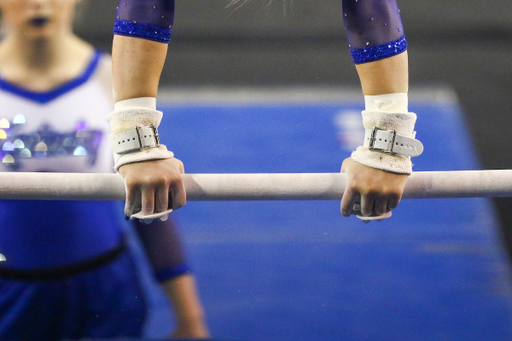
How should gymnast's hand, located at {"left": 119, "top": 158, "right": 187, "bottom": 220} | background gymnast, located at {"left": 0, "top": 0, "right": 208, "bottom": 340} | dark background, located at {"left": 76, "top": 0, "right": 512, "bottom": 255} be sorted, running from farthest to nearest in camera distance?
dark background, located at {"left": 76, "top": 0, "right": 512, "bottom": 255}, background gymnast, located at {"left": 0, "top": 0, "right": 208, "bottom": 340}, gymnast's hand, located at {"left": 119, "top": 158, "right": 187, "bottom": 220}

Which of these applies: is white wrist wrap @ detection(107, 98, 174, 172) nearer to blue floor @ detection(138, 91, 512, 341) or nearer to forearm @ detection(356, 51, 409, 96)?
forearm @ detection(356, 51, 409, 96)

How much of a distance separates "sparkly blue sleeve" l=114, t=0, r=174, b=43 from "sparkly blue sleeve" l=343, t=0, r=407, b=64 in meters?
0.24

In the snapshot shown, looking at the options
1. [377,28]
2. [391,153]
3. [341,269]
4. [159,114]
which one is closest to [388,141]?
[391,153]

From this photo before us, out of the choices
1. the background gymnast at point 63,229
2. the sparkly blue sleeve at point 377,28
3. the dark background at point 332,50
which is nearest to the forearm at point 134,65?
the sparkly blue sleeve at point 377,28

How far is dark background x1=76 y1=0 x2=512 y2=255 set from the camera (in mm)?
1244

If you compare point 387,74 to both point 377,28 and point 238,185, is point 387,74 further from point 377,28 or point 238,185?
point 238,185

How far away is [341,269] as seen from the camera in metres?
1.10

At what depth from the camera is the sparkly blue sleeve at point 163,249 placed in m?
1.03

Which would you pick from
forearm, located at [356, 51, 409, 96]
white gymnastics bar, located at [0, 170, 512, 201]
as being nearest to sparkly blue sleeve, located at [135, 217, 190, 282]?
white gymnastics bar, located at [0, 170, 512, 201]

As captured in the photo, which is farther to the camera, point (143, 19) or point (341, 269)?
point (341, 269)

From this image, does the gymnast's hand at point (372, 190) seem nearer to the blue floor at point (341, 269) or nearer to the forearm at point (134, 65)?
the forearm at point (134, 65)

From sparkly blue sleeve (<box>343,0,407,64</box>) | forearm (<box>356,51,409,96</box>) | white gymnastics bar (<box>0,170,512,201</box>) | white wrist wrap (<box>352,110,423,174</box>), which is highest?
sparkly blue sleeve (<box>343,0,407,64</box>)

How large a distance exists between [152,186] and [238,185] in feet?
0.42

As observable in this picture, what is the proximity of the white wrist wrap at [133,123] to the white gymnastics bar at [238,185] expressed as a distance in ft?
0.22
